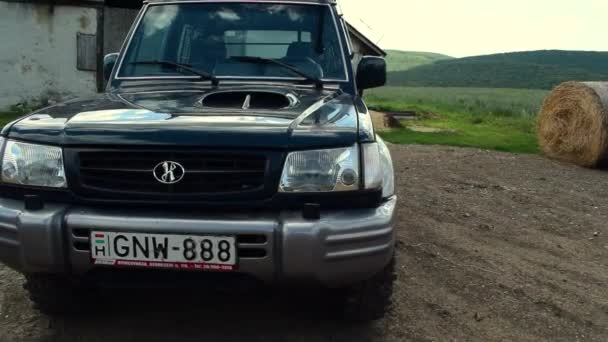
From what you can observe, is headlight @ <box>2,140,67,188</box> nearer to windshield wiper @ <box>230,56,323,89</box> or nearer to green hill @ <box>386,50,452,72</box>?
windshield wiper @ <box>230,56,323,89</box>

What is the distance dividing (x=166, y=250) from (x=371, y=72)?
188 centimetres

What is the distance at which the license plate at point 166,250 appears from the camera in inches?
98.2

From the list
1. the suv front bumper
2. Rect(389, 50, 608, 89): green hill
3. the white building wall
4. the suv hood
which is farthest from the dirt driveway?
Rect(389, 50, 608, 89): green hill

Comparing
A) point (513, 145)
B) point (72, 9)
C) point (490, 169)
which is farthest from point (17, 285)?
point (72, 9)

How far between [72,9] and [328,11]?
41.7 feet

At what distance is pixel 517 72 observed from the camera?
60562 mm

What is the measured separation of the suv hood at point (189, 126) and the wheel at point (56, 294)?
70cm

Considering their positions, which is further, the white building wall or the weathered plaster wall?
the weathered plaster wall

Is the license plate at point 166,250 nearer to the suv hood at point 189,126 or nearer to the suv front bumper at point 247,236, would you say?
the suv front bumper at point 247,236

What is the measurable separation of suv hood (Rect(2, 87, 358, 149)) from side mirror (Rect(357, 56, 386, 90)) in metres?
0.88

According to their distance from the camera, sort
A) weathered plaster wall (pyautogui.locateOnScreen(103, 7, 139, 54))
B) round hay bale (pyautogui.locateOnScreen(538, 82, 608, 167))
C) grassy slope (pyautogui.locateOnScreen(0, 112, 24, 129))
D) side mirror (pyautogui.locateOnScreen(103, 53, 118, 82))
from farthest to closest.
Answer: weathered plaster wall (pyautogui.locateOnScreen(103, 7, 139, 54)), grassy slope (pyautogui.locateOnScreen(0, 112, 24, 129)), round hay bale (pyautogui.locateOnScreen(538, 82, 608, 167)), side mirror (pyautogui.locateOnScreen(103, 53, 118, 82))

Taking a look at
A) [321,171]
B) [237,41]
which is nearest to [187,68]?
[237,41]

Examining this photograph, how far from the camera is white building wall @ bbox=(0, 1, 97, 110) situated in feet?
48.0

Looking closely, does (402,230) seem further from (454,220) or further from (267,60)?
(267,60)
